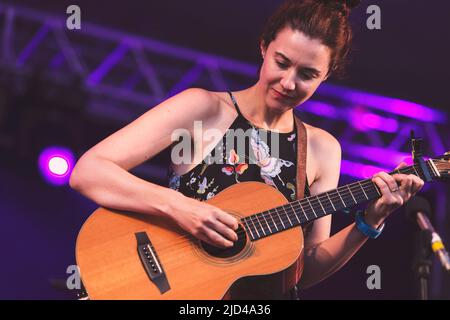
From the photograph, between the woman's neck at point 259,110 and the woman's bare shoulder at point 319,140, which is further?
the woman's bare shoulder at point 319,140

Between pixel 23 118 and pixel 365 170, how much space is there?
352 centimetres

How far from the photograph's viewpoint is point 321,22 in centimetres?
289

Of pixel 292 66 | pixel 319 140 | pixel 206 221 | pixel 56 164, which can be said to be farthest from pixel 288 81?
pixel 56 164

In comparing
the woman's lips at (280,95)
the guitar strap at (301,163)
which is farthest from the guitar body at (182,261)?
the woman's lips at (280,95)

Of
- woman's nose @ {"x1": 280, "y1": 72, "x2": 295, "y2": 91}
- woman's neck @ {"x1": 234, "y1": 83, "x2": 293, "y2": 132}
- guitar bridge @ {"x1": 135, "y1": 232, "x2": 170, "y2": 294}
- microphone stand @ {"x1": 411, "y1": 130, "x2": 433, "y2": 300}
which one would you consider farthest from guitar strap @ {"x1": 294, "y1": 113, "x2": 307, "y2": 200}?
guitar bridge @ {"x1": 135, "y1": 232, "x2": 170, "y2": 294}

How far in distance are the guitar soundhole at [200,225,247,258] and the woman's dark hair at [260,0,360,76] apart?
98 centimetres

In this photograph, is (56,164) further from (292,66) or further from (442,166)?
(442,166)

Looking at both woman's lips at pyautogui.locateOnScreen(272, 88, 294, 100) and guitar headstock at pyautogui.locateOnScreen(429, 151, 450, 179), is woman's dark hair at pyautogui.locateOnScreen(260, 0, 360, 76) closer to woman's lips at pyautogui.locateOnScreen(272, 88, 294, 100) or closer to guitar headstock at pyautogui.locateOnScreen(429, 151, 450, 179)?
woman's lips at pyautogui.locateOnScreen(272, 88, 294, 100)

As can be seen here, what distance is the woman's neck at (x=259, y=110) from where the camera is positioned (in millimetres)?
3018

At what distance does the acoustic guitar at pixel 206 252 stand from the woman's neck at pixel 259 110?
38 cm

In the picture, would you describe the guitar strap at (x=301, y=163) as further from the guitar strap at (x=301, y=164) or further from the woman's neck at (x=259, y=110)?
the woman's neck at (x=259, y=110)

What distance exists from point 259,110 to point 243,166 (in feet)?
1.03
